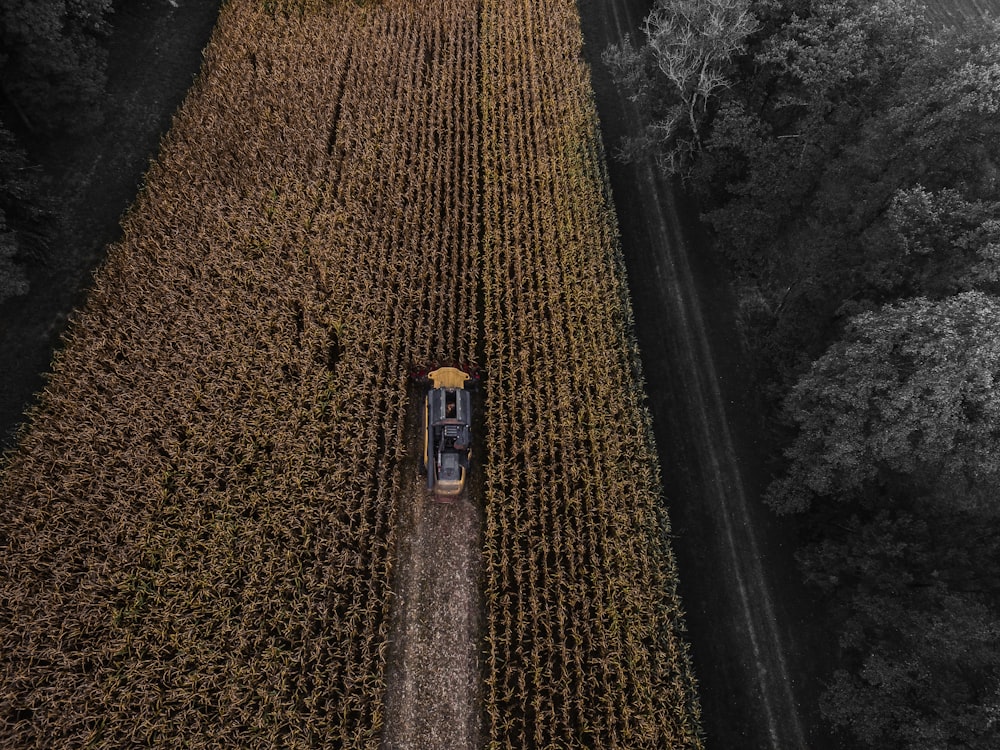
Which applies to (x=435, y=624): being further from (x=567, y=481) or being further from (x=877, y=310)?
(x=877, y=310)

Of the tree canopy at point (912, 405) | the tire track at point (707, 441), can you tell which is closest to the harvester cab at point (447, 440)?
the tire track at point (707, 441)

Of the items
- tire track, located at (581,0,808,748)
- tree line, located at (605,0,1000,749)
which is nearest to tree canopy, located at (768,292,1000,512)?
tree line, located at (605,0,1000,749)

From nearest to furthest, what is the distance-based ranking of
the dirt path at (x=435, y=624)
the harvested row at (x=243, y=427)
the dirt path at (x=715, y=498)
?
the harvested row at (x=243, y=427)
the dirt path at (x=435, y=624)
the dirt path at (x=715, y=498)

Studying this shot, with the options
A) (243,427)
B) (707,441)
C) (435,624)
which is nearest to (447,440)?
(435,624)

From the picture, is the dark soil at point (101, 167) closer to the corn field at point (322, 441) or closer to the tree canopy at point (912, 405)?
the corn field at point (322, 441)

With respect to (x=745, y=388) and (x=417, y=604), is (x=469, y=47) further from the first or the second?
(x=417, y=604)

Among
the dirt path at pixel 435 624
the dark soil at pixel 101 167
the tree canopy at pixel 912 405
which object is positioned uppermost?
the dark soil at pixel 101 167
